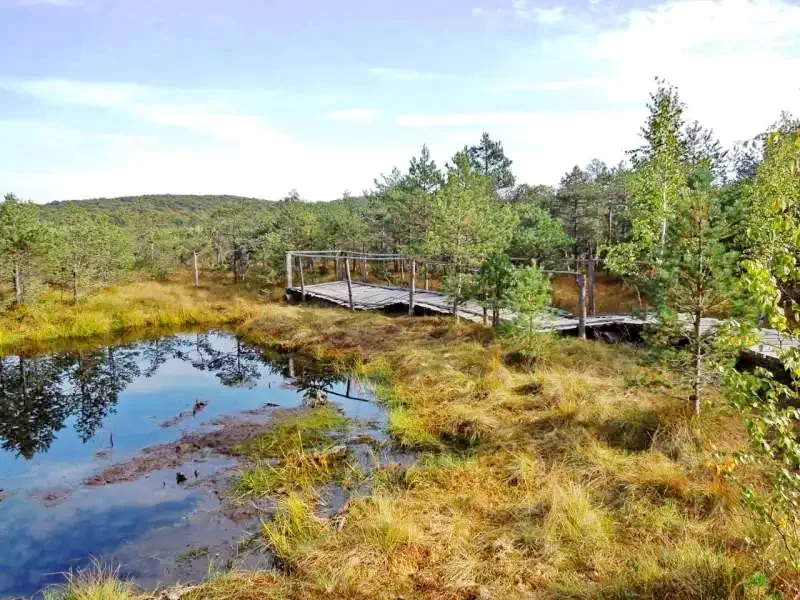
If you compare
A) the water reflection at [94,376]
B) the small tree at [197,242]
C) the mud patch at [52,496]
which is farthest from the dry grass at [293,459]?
the small tree at [197,242]

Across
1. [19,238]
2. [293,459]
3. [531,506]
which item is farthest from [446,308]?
[19,238]

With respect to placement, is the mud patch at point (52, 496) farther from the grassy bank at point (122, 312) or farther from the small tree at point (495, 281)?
the grassy bank at point (122, 312)

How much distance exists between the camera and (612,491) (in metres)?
6.46

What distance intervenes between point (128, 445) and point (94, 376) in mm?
5990

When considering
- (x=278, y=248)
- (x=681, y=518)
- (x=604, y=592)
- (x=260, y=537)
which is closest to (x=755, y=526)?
(x=681, y=518)

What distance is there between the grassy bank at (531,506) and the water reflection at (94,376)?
4625 mm

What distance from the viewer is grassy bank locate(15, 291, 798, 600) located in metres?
4.77

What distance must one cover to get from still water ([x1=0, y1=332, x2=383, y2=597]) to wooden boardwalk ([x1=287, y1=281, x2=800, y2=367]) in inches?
197

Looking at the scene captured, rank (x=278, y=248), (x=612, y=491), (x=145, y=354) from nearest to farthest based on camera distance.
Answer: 1. (x=612, y=491)
2. (x=145, y=354)
3. (x=278, y=248)

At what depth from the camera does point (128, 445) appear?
998cm

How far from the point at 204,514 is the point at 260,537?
130 cm

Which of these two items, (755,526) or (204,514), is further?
(204,514)

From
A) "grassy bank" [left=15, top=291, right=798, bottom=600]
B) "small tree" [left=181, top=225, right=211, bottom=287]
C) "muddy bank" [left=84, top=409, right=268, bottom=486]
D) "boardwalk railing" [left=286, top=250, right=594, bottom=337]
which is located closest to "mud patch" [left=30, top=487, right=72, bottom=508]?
"muddy bank" [left=84, top=409, right=268, bottom=486]

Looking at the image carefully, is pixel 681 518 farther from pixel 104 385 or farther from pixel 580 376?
pixel 104 385
